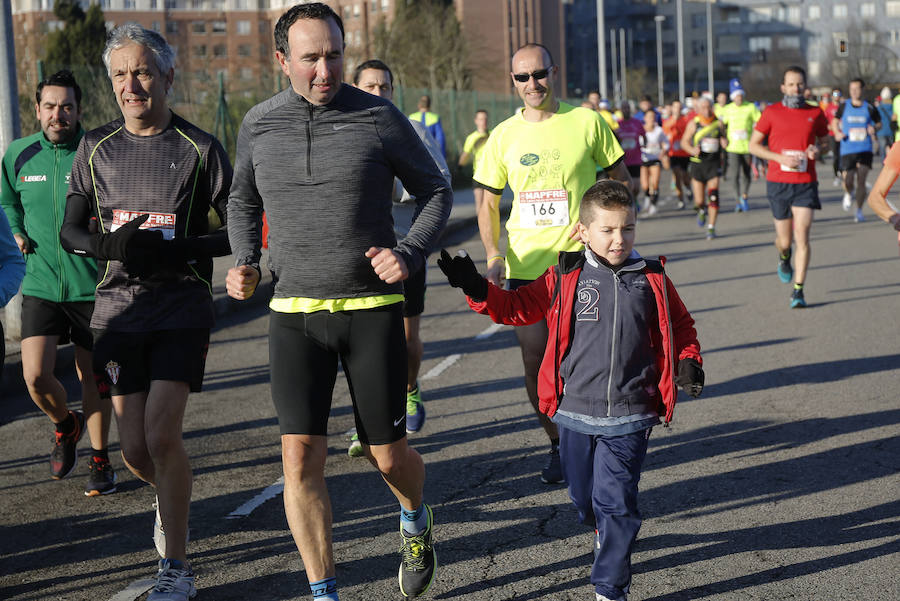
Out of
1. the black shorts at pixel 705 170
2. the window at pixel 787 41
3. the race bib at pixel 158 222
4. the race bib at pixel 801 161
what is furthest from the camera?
the window at pixel 787 41

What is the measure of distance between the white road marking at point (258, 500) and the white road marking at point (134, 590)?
2.80ft

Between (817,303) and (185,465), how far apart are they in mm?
8021

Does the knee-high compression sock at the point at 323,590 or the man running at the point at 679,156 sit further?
the man running at the point at 679,156

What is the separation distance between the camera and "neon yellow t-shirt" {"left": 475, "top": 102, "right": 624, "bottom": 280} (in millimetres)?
5840

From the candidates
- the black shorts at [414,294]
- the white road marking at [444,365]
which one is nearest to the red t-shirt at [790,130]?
the white road marking at [444,365]

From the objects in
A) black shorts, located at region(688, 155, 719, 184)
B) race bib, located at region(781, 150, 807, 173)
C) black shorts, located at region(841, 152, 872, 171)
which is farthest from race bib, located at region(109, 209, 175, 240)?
black shorts, located at region(841, 152, 872, 171)

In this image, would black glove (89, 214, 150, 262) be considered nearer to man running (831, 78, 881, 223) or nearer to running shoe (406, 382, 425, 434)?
running shoe (406, 382, 425, 434)

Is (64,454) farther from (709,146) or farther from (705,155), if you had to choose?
(709,146)

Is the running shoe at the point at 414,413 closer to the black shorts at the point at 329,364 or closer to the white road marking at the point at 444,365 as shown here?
the white road marking at the point at 444,365

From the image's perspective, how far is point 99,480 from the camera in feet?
19.8

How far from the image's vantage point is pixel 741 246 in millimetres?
16250

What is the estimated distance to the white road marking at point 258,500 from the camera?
5.59m

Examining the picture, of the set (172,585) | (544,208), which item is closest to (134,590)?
(172,585)

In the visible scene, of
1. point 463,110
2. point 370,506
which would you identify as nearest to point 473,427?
point 370,506
